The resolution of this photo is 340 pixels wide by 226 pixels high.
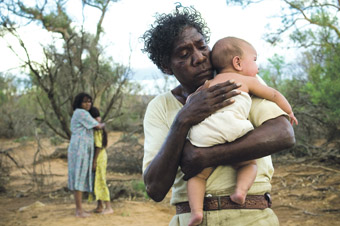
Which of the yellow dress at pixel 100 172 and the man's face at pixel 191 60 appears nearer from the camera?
the man's face at pixel 191 60

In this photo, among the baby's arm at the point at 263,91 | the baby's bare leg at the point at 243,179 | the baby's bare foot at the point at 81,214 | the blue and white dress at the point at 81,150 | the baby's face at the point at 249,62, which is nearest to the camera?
the baby's bare leg at the point at 243,179

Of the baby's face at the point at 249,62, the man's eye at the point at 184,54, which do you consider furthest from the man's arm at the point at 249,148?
the man's eye at the point at 184,54

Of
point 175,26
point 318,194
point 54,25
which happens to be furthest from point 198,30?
point 54,25

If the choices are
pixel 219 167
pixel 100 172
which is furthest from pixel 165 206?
pixel 219 167

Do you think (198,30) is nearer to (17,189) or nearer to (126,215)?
(126,215)

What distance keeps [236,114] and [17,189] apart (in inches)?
344

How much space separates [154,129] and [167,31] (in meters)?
0.54

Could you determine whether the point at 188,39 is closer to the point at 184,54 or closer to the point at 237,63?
the point at 184,54

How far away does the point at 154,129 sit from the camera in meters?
1.86

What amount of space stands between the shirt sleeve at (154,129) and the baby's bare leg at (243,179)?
0.40 meters

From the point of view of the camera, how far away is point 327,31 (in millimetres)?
8750

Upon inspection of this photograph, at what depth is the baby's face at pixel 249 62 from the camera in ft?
6.23

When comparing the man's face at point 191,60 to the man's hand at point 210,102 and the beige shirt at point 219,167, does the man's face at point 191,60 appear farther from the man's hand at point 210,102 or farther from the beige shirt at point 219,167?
the man's hand at point 210,102

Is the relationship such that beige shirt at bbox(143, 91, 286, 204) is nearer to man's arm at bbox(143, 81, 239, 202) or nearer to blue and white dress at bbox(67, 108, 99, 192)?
man's arm at bbox(143, 81, 239, 202)
